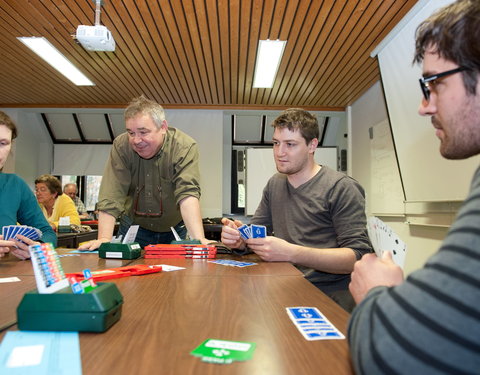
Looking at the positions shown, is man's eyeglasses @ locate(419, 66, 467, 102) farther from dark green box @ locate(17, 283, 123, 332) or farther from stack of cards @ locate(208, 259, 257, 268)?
stack of cards @ locate(208, 259, 257, 268)

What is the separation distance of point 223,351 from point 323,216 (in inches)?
51.8

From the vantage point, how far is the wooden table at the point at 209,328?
56cm

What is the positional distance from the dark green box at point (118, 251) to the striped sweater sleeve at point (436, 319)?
1.29m

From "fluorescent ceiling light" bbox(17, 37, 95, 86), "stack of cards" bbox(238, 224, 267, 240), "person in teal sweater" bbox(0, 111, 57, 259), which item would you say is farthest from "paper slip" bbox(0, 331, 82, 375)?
"fluorescent ceiling light" bbox(17, 37, 95, 86)

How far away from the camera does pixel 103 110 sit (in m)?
7.38

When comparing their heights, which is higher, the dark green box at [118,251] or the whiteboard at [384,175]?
the whiteboard at [384,175]

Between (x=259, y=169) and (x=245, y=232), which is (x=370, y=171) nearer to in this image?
(x=259, y=169)

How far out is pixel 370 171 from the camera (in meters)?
6.12

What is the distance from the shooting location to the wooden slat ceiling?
3836mm

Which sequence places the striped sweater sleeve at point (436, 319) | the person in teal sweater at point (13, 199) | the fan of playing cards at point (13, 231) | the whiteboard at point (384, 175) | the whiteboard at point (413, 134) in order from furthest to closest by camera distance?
the whiteboard at point (384, 175), the whiteboard at point (413, 134), the person in teal sweater at point (13, 199), the fan of playing cards at point (13, 231), the striped sweater sleeve at point (436, 319)

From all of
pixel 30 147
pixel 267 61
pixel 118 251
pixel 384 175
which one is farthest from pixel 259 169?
pixel 118 251

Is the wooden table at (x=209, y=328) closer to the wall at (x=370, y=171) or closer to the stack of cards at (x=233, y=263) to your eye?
the stack of cards at (x=233, y=263)

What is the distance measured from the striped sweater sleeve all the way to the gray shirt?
3.74 ft

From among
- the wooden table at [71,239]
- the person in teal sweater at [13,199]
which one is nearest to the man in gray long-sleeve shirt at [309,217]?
the person in teal sweater at [13,199]
